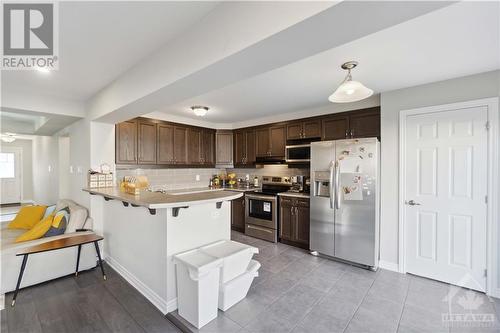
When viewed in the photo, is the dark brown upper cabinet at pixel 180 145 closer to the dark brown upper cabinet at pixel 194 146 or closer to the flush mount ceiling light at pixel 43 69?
the dark brown upper cabinet at pixel 194 146

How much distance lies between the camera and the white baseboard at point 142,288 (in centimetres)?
214

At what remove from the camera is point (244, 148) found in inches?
199

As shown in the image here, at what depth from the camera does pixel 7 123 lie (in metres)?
4.84

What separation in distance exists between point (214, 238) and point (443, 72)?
3157mm

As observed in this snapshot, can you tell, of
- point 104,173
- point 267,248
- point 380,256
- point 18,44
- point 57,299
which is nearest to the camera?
point 18,44

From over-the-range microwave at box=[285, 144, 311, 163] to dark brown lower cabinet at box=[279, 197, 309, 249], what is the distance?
0.71m

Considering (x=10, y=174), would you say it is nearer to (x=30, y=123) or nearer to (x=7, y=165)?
(x=7, y=165)

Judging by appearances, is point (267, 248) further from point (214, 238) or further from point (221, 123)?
point (221, 123)

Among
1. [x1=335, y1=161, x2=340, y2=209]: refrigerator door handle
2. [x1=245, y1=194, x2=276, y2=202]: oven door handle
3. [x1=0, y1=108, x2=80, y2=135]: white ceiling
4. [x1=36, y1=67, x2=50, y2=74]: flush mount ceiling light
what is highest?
[x1=36, y1=67, x2=50, y2=74]: flush mount ceiling light

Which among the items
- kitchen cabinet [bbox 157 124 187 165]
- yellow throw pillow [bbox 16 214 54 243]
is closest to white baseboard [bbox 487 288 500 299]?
kitchen cabinet [bbox 157 124 187 165]

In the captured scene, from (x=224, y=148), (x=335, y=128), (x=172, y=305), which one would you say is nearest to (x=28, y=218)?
(x=172, y=305)

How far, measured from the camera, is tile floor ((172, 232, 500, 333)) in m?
1.93

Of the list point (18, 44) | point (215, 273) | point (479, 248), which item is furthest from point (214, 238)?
point (479, 248)

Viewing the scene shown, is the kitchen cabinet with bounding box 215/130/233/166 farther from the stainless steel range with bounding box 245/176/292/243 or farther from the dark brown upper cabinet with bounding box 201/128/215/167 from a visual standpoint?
the stainless steel range with bounding box 245/176/292/243
